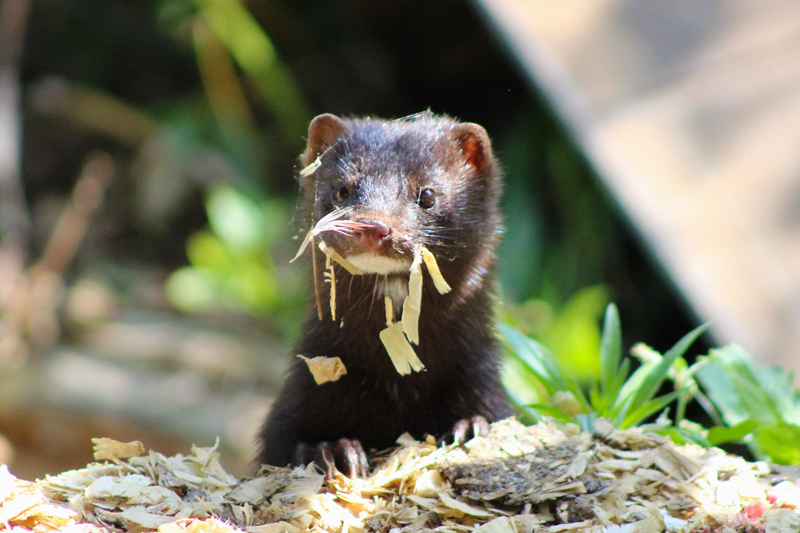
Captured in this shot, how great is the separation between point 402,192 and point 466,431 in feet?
2.93

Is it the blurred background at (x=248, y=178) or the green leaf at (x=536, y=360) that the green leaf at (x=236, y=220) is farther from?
the green leaf at (x=536, y=360)

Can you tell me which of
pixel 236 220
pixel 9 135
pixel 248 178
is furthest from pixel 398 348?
pixel 9 135

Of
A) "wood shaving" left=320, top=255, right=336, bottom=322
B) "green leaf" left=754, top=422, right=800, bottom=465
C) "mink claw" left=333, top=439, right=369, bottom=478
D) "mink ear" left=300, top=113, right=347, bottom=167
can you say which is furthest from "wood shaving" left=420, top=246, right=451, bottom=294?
"green leaf" left=754, top=422, right=800, bottom=465

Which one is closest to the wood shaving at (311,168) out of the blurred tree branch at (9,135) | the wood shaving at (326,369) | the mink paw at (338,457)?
the wood shaving at (326,369)

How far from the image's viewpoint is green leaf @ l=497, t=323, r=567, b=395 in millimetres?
3154

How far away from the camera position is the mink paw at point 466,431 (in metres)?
2.71

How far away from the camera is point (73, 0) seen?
905 centimetres

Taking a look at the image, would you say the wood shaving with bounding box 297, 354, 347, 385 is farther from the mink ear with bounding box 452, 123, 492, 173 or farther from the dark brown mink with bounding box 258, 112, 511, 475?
the mink ear with bounding box 452, 123, 492, 173

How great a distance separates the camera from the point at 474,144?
3.19m

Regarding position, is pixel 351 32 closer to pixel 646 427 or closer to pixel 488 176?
pixel 488 176

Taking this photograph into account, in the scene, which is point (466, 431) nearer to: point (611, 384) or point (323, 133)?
point (611, 384)

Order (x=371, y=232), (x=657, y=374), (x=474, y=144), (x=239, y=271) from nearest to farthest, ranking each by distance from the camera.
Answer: (x=371, y=232)
(x=657, y=374)
(x=474, y=144)
(x=239, y=271)

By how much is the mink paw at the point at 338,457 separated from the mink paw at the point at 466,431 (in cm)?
30

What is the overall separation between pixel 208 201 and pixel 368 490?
6.66 metres
